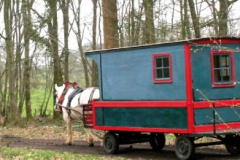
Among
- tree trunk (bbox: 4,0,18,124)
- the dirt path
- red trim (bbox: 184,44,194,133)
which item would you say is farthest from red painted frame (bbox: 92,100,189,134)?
tree trunk (bbox: 4,0,18,124)

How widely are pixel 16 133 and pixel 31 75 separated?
9408 millimetres

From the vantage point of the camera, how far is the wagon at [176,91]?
10.6m

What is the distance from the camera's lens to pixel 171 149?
1341 centimetres

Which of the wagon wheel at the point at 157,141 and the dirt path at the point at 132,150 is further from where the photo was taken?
the wagon wheel at the point at 157,141

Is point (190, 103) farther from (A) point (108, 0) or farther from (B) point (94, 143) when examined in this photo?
(A) point (108, 0)

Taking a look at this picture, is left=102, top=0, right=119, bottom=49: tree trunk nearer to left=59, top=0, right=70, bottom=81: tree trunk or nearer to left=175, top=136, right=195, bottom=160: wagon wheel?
left=59, top=0, right=70, bottom=81: tree trunk

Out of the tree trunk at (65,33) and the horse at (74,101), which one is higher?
the tree trunk at (65,33)

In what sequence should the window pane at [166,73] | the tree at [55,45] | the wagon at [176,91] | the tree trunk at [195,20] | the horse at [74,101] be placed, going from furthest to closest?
the tree at [55,45] < the tree trunk at [195,20] < the horse at [74,101] < the window pane at [166,73] < the wagon at [176,91]

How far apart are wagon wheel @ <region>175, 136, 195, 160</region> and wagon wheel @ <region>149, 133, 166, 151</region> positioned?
210cm

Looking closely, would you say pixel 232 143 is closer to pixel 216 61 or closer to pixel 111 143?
pixel 216 61

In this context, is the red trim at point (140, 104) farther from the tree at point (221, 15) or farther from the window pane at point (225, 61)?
the tree at point (221, 15)

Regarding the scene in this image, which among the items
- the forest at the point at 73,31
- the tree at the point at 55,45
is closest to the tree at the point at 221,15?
the forest at the point at 73,31

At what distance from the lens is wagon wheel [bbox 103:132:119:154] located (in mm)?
12703

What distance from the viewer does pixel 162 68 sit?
36.7 ft
